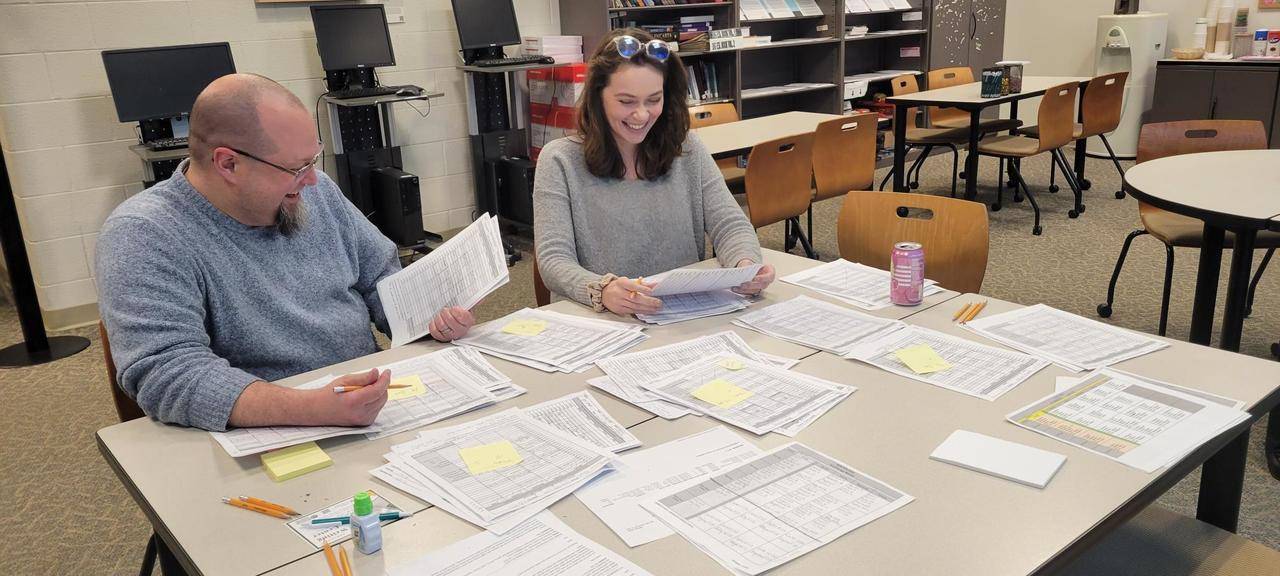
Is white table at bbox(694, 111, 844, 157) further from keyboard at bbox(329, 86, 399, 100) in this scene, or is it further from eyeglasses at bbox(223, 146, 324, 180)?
eyeglasses at bbox(223, 146, 324, 180)

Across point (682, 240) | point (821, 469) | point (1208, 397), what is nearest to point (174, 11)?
point (682, 240)

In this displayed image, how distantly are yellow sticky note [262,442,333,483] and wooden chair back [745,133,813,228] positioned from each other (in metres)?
2.60

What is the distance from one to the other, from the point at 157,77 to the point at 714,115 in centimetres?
263

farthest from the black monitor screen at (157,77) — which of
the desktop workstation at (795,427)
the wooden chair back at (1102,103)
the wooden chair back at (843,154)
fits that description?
the wooden chair back at (1102,103)

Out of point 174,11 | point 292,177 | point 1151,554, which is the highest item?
point 174,11

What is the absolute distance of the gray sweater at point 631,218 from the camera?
225 cm

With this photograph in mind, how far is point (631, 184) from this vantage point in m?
2.33

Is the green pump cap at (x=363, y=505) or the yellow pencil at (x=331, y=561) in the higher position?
the green pump cap at (x=363, y=505)

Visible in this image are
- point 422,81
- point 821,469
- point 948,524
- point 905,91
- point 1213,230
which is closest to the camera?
point 948,524

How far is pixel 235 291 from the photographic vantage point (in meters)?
1.62

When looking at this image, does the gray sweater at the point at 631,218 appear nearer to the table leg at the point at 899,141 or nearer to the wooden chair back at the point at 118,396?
the wooden chair back at the point at 118,396

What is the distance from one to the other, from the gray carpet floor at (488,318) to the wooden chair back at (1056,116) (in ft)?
1.52

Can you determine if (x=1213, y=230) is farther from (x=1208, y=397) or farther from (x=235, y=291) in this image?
(x=235, y=291)

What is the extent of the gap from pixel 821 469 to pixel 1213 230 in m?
1.95
